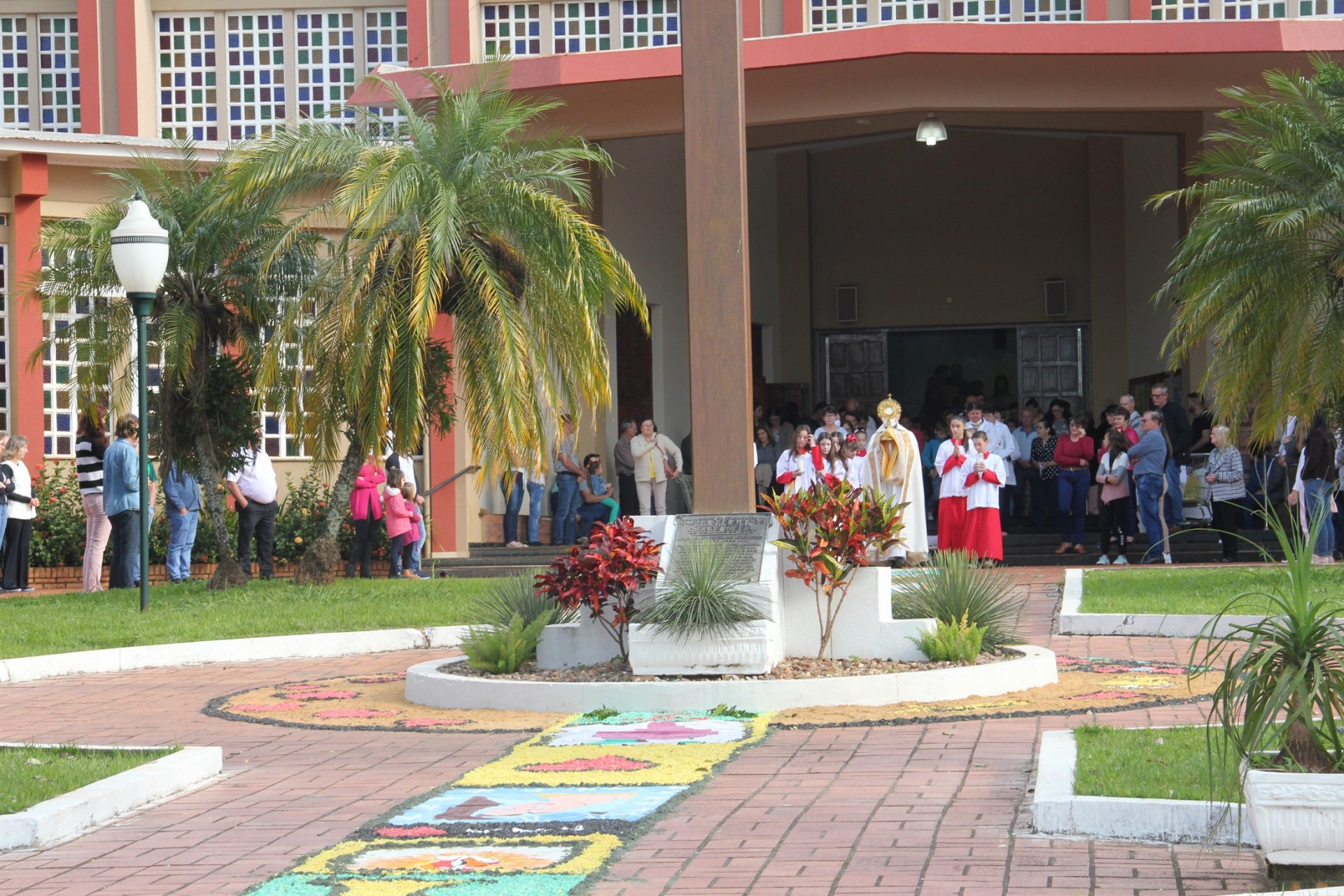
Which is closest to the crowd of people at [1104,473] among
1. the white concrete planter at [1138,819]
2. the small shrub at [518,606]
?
the small shrub at [518,606]

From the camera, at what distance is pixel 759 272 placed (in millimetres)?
30953

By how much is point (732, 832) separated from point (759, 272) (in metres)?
25.3

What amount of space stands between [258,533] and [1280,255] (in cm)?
1129

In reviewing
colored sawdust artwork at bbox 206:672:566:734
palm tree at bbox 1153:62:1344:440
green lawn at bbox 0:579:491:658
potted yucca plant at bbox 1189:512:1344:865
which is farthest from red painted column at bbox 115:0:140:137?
potted yucca plant at bbox 1189:512:1344:865

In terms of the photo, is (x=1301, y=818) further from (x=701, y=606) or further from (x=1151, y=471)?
(x=1151, y=471)

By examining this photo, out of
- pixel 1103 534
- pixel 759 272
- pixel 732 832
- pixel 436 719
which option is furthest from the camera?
pixel 759 272

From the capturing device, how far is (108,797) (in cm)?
674

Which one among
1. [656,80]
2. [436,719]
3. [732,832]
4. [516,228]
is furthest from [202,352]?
[732,832]

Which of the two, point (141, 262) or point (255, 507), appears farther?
point (255, 507)

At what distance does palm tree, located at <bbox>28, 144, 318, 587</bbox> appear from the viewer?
678 inches

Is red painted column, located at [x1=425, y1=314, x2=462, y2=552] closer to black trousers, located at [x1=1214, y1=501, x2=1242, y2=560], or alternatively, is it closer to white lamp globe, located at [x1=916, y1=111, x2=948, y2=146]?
white lamp globe, located at [x1=916, y1=111, x2=948, y2=146]

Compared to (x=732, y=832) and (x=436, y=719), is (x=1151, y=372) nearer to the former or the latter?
(x=436, y=719)

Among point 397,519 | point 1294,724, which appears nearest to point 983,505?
point 397,519

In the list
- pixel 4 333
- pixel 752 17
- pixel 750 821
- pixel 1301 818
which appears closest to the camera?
pixel 1301 818
